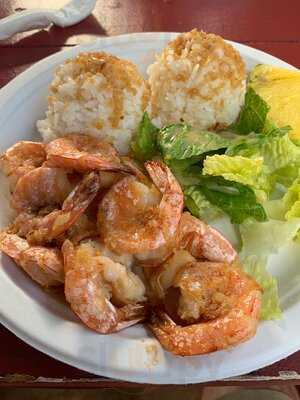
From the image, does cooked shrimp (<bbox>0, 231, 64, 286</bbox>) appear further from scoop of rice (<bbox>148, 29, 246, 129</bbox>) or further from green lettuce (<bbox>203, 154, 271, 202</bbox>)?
scoop of rice (<bbox>148, 29, 246, 129</bbox>)

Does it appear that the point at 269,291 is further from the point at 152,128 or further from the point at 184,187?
the point at 152,128

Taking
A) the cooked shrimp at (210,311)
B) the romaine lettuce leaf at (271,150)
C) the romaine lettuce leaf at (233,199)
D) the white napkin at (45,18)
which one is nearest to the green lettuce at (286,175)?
the romaine lettuce leaf at (271,150)

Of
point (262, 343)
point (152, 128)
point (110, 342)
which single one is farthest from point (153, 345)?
point (152, 128)

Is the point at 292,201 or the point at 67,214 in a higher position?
the point at 67,214

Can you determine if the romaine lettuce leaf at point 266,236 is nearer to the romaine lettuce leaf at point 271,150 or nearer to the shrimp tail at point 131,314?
the romaine lettuce leaf at point 271,150

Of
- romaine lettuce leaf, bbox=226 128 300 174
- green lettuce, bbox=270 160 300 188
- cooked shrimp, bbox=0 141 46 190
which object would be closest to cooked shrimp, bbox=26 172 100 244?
cooked shrimp, bbox=0 141 46 190

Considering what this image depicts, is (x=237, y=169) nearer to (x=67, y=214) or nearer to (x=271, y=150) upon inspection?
(x=271, y=150)

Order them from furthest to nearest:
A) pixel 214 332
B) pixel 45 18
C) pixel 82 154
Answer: pixel 45 18 → pixel 82 154 → pixel 214 332

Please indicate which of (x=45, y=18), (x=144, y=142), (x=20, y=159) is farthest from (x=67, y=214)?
(x=45, y=18)
